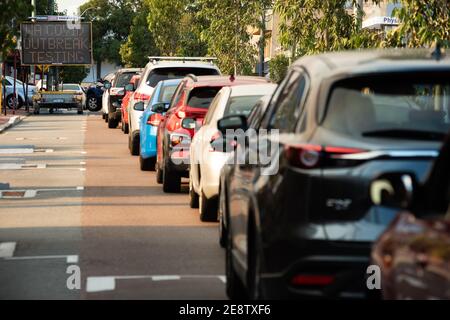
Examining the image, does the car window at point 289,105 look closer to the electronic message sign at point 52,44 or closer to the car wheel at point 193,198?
the car wheel at point 193,198

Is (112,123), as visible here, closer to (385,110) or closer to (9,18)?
(9,18)

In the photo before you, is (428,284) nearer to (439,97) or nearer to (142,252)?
(439,97)

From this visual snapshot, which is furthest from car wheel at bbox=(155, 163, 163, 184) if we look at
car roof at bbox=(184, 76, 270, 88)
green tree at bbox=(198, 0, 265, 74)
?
green tree at bbox=(198, 0, 265, 74)

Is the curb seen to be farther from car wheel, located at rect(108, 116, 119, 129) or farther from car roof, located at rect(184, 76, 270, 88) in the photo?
car roof, located at rect(184, 76, 270, 88)

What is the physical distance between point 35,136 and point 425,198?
105 ft

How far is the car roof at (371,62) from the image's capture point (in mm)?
7547

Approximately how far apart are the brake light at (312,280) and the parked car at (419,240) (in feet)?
4.37

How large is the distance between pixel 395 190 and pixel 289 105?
2.54 metres

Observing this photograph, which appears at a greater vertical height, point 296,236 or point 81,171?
point 296,236

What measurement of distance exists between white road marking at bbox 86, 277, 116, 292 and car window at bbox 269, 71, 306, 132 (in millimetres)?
2233

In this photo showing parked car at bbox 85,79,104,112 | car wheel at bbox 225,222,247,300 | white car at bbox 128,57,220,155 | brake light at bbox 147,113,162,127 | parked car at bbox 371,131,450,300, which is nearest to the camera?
parked car at bbox 371,131,450,300

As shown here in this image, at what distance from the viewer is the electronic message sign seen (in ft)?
202

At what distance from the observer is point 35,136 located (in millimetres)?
36688

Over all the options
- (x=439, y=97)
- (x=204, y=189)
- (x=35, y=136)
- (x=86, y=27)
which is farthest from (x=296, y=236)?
(x=86, y=27)
